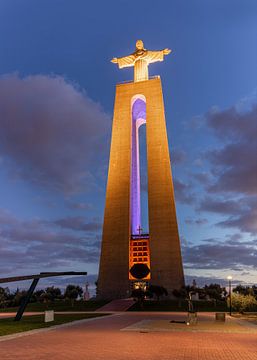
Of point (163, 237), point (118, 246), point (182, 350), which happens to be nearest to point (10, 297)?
point (118, 246)

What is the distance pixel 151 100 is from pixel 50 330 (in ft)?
124

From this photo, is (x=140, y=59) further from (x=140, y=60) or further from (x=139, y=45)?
(x=139, y=45)

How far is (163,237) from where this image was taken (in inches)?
1624

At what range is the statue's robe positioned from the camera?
50500 millimetres

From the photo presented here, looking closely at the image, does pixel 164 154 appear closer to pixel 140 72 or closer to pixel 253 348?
pixel 140 72

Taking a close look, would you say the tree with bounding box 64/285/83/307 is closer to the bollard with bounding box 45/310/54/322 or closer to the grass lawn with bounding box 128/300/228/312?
the grass lawn with bounding box 128/300/228/312

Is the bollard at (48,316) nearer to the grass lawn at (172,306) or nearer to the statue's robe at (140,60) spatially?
the grass lawn at (172,306)

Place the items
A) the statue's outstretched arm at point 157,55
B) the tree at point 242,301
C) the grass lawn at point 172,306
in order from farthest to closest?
the statue's outstretched arm at point 157,55 → the grass lawn at point 172,306 → the tree at point 242,301

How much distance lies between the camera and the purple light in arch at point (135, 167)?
46.8 m

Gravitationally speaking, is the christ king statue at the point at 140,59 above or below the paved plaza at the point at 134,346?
above

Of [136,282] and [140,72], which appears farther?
[140,72]

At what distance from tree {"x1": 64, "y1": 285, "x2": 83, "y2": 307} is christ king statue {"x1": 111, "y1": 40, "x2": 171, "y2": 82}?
1144 inches

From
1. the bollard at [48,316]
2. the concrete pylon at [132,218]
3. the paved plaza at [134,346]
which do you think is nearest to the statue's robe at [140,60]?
the concrete pylon at [132,218]

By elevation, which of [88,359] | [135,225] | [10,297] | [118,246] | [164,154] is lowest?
[88,359]
